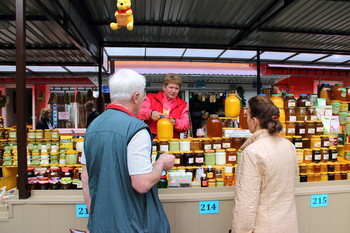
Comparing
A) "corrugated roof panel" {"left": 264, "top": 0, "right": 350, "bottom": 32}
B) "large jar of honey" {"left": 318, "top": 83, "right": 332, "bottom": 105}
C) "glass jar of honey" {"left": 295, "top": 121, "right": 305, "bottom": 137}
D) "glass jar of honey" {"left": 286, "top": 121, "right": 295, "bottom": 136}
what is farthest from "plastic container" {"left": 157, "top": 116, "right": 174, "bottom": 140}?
"large jar of honey" {"left": 318, "top": 83, "right": 332, "bottom": 105}

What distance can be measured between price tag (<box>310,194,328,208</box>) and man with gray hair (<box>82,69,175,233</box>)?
5.71 feet

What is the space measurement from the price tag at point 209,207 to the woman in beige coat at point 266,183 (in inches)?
23.4

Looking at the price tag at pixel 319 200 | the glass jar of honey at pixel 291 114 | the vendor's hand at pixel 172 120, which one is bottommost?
the price tag at pixel 319 200

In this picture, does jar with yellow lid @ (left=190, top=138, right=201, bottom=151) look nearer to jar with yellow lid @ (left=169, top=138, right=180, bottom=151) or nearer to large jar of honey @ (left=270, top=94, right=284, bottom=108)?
jar with yellow lid @ (left=169, top=138, right=180, bottom=151)

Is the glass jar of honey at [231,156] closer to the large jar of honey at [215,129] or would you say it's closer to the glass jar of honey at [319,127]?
the large jar of honey at [215,129]

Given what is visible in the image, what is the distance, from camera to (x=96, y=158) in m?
1.22

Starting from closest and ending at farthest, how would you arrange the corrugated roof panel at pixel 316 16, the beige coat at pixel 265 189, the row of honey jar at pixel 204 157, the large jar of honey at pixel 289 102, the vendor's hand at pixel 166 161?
the vendor's hand at pixel 166 161
the beige coat at pixel 265 189
the row of honey jar at pixel 204 157
the large jar of honey at pixel 289 102
the corrugated roof panel at pixel 316 16

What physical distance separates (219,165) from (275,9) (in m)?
2.37

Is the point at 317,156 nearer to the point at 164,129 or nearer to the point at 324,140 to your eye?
the point at 324,140

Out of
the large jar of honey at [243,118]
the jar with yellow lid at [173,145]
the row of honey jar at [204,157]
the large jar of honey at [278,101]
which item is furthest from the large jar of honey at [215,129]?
the large jar of honey at [278,101]

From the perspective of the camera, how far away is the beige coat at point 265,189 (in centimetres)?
149

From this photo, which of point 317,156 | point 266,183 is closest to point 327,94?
point 317,156

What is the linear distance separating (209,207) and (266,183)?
0.78m

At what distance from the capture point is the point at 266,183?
1517 mm
